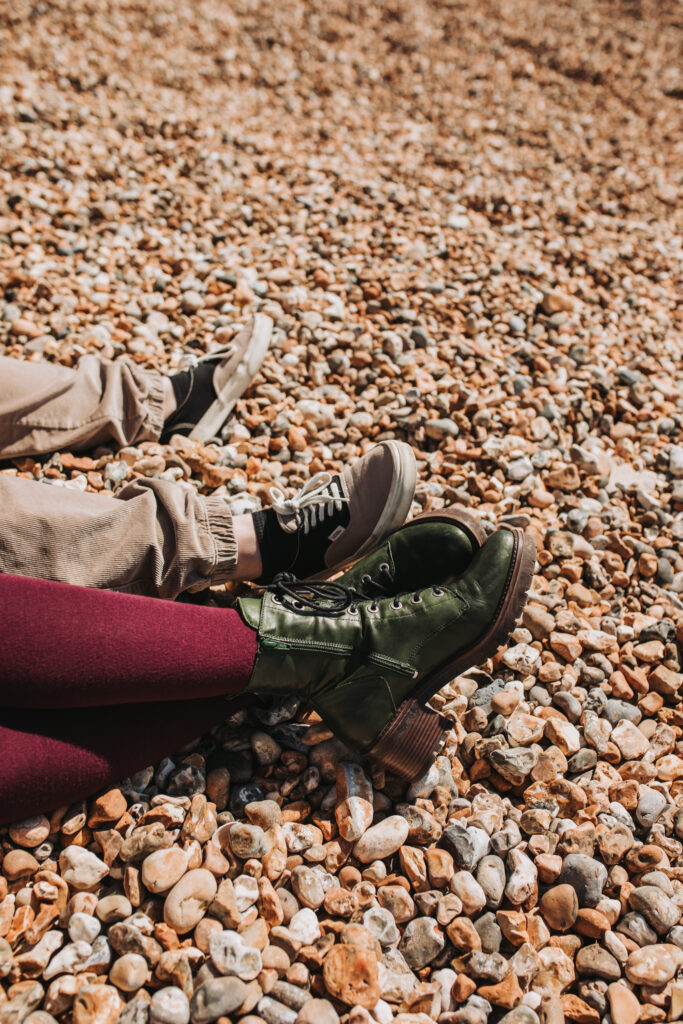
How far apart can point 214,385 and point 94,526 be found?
2.95 ft

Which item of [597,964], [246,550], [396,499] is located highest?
[396,499]

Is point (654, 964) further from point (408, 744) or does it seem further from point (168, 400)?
point (168, 400)

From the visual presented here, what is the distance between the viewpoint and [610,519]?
7.30ft

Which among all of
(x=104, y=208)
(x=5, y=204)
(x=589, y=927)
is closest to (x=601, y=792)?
(x=589, y=927)

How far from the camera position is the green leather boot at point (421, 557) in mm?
1751

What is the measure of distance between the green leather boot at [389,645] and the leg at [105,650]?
0.11 m

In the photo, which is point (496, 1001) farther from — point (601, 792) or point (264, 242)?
point (264, 242)

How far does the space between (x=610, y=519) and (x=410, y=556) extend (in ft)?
2.88

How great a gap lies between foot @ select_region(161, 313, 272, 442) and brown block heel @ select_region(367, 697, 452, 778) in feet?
4.08

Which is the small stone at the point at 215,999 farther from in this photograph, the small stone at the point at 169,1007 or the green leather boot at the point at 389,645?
the green leather boot at the point at 389,645

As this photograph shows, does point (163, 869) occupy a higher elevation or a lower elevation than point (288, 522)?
lower

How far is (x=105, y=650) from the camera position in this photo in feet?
4.52

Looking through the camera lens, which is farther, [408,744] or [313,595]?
[313,595]

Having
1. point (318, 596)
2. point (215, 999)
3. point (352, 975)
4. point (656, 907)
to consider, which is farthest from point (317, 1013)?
point (318, 596)
